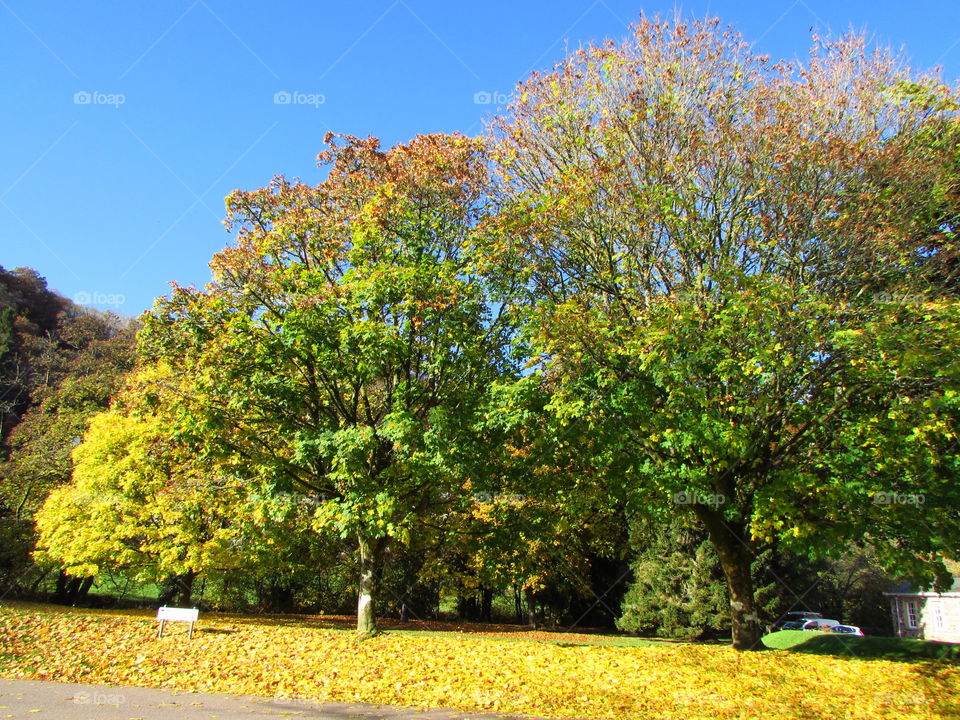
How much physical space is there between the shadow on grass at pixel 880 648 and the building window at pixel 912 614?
63.1 feet

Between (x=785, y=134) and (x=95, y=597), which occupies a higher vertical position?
(x=785, y=134)

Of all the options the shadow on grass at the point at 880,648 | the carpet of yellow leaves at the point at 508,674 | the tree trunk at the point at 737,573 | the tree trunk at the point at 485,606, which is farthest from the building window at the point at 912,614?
the carpet of yellow leaves at the point at 508,674

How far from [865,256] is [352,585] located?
29629mm

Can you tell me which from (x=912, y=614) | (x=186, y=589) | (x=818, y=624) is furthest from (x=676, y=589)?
(x=186, y=589)

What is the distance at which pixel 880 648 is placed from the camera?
13.5m

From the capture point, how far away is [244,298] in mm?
14711

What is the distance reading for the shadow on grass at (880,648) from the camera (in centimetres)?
1234

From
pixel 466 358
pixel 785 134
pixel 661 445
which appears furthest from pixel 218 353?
pixel 785 134

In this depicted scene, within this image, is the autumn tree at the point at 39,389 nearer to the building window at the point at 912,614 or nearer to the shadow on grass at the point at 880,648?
the shadow on grass at the point at 880,648

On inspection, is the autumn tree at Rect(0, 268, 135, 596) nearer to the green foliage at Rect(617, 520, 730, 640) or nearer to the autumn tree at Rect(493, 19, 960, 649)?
the autumn tree at Rect(493, 19, 960, 649)

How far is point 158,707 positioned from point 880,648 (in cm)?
1448

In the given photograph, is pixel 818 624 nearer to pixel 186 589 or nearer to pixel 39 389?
pixel 186 589

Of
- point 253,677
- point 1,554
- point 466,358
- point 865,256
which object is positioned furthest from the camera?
point 1,554

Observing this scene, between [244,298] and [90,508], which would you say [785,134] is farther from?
[90,508]
